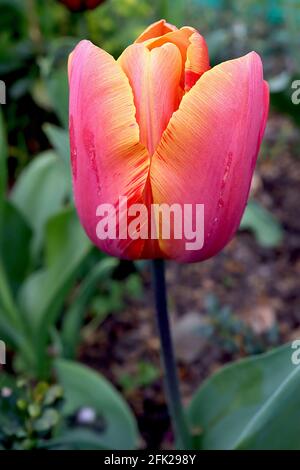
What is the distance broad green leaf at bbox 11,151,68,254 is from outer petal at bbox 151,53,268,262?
0.75 metres

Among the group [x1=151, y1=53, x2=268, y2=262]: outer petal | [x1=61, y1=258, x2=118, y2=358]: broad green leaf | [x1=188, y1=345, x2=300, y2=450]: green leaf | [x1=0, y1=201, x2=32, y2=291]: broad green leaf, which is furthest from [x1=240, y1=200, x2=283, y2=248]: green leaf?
[x1=151, y1=53, x2=268, y2=262]: outer petal

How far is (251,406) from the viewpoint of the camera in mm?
866

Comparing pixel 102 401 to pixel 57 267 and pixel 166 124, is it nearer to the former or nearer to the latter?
pixel 57 267

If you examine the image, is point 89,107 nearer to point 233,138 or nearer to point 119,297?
point 233,138

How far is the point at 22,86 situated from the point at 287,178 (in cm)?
87

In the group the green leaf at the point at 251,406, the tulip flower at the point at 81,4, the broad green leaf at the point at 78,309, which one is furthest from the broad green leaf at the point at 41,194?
the green leaf at the point at 251,406

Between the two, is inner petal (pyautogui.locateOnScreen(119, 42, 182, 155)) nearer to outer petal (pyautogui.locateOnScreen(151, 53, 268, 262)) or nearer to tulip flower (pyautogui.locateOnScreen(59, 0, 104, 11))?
outer petal (pyautogui.locateOnScreen(151, 53, 268, 262))

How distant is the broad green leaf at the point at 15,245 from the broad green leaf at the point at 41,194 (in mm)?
54

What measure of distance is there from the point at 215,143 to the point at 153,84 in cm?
7

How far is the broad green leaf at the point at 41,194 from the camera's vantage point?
4.33 ft

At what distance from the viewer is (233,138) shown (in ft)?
1.83

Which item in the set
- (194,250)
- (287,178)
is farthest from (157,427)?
(287,178)

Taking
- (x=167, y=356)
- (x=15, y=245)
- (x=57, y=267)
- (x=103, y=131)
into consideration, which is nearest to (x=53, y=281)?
(x=57, y=267)

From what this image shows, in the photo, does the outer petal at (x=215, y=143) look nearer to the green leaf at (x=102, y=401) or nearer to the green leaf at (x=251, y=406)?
the green leaf at (x=251, y=406)
